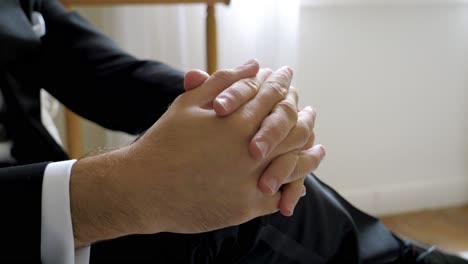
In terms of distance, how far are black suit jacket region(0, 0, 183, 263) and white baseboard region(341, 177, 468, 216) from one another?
39.6 inches

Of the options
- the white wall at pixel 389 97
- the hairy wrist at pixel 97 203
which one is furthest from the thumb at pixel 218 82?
the white wall at pixel 389 97

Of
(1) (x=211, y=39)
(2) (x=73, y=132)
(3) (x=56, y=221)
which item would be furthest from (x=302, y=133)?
(2) (x=73, y=132)

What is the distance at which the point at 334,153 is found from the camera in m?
1.60

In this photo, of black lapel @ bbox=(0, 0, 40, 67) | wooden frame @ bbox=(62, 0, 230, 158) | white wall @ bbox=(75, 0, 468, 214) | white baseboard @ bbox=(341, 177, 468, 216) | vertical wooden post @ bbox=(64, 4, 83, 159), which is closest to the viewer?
Result: black lapel @ bbox=(0, 0, 40, 67)

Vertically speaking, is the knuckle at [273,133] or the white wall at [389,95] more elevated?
the knuckle at [273,133]

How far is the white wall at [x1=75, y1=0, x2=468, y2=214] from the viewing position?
150 centimetres

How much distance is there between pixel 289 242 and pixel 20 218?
0.30 metres

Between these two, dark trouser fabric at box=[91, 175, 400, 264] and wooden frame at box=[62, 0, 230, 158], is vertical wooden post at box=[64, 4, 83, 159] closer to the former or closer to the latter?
wooden frame at box=[62, 0, 230, 158]

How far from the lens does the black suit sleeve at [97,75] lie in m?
0.81

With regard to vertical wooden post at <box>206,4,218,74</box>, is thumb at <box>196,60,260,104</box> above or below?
above

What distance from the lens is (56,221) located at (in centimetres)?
44

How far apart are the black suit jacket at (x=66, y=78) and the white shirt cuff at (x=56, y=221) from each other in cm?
32

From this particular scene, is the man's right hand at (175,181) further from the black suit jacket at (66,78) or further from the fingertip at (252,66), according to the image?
the black suit jacket at (66,78)

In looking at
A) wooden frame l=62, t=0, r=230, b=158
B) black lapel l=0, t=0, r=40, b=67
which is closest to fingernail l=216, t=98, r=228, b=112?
black lapel l=0, t=0, r=40, b=67
